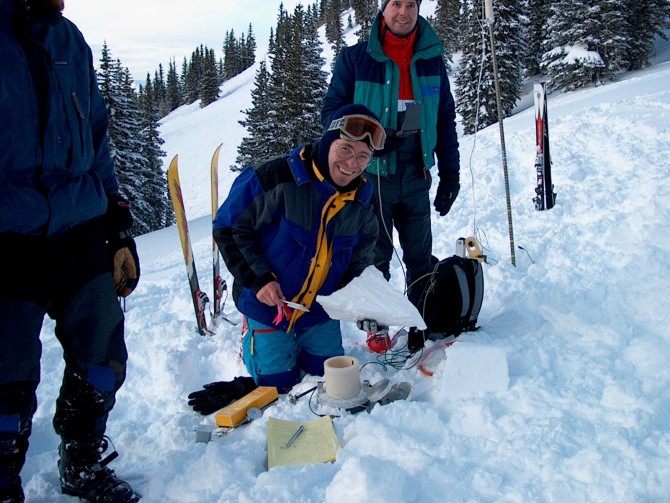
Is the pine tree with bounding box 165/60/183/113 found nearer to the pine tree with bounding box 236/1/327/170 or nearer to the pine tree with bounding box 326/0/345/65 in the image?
the pine tree with bounding box 326/0/345/65

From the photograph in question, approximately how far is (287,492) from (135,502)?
0.60 meters

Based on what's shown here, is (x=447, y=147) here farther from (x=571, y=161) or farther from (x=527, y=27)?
(x=527, y=27)

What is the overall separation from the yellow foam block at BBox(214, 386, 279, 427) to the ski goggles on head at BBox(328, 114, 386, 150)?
139 centimetres

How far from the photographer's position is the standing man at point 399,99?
3004 mm

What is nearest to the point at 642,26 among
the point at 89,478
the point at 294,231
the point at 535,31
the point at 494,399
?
the point at 535,31

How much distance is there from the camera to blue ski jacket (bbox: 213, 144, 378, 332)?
8.57 ft

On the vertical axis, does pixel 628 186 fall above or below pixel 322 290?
below

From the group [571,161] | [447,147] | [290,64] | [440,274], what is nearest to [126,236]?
[440,274]

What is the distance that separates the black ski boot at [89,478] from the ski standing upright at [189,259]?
1858mm

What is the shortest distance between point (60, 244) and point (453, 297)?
219 centimetres

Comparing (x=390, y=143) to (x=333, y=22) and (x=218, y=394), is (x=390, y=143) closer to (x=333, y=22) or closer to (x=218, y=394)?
(x=218, y=394)

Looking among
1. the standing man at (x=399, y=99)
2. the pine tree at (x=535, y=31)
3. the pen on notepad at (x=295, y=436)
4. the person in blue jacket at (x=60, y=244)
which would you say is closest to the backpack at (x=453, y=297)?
the standing man at (x=399, y=99)

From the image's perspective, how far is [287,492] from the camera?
5.65 feet

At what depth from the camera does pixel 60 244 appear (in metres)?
1.72
